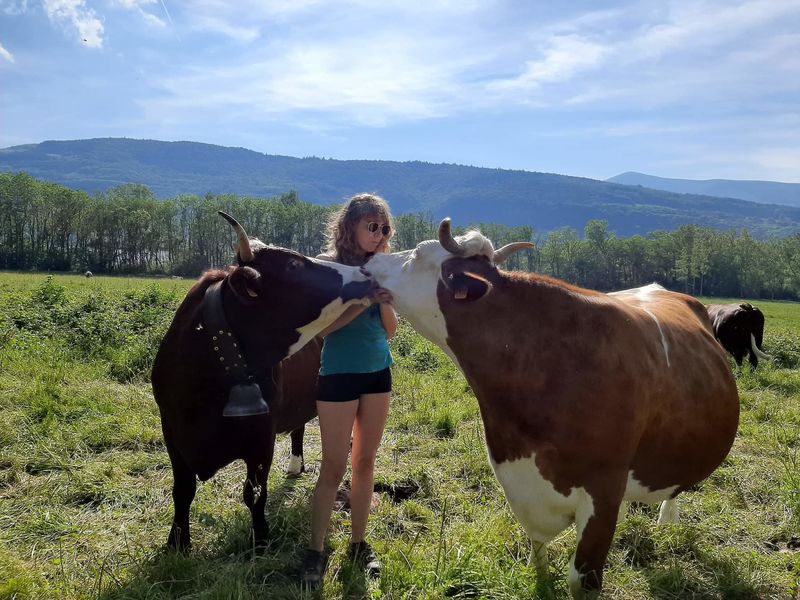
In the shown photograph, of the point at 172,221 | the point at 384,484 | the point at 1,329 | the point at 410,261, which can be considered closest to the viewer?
the point at 410,261

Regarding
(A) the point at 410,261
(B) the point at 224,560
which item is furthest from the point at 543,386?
(B) the point at 224,560

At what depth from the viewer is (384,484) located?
5230 millimetres

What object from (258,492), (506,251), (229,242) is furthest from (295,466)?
(229,242)

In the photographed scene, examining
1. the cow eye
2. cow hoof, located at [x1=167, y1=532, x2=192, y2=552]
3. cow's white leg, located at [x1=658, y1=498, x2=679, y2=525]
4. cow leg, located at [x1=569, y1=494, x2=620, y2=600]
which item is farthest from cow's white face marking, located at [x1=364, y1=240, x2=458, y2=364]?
cow's white leg, located at [x1=658, y1=498, x2=679, y2=525]

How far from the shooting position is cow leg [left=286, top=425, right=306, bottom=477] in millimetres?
5641

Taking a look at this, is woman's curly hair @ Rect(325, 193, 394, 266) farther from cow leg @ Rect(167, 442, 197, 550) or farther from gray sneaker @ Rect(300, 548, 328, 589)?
gray sneaker @ Rect(300, 548, 328, 589)

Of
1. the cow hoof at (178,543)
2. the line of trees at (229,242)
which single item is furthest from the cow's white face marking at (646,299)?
the line of trees at (229,242)

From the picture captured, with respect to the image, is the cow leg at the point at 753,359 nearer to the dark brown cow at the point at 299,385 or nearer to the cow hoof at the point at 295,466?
the cow hoof at the point at 295,466

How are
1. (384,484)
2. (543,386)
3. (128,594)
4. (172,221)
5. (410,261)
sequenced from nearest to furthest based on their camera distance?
1. (543,386)
2. (128,594)
3. (410,261)
4. (384,484)
5. (172,221)

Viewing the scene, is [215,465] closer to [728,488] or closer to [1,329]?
[728,488]

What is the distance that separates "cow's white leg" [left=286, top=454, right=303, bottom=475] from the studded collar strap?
7.21ft

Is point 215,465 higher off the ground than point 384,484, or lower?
higher

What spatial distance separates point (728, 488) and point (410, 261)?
399 centimetres

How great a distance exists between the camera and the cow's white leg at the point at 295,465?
5.64 metres
